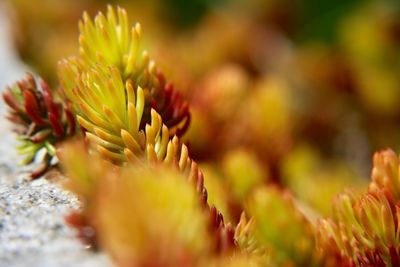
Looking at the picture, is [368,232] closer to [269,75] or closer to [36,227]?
[36,227]

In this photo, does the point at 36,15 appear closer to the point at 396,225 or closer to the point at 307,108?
the point at 307,108

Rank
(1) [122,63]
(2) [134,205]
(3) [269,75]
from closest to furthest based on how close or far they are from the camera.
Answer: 1. (2) [134,205]
2. (1) [122,63]
3. (3) [269,75]

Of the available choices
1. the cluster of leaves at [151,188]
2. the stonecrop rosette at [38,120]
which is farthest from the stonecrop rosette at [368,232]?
the stonecrop rosette at [38,120]

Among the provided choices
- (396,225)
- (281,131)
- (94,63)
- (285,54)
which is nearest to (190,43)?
(285,54)

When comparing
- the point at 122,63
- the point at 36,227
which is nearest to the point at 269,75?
the point at 122,63

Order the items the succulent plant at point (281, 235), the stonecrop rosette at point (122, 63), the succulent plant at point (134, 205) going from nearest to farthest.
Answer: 1. the succulent plant at point (134, 205)
2. the succulent plant at point (281, 235)
3. the stonecrop rosette at point (122, 63)

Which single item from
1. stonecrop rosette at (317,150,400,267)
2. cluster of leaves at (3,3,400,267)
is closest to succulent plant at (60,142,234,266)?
cluster of leaves at (3,3,400,267)

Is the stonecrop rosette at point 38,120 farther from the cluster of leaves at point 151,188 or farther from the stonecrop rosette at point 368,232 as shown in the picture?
the stonecrop rosette at point 368,232
